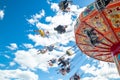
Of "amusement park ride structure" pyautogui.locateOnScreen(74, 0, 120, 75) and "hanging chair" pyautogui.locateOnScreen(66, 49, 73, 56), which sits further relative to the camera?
"hanging chair" pyautogui.locateOnScreen(66, 49, 73, 56)

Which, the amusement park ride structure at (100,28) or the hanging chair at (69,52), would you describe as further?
the hanging chair at (69,52)

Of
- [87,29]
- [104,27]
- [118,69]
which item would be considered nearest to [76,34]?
[87,29]

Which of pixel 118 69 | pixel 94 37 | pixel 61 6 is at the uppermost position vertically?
pixel 61 6

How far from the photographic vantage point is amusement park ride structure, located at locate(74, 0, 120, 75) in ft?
47.3

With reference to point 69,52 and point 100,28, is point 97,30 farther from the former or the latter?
point 69,52

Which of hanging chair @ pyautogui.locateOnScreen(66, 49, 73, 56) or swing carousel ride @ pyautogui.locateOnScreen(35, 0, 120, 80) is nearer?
swing carousel ride @ pyautogui.locateOnScreen(35, 0, 120, 80)

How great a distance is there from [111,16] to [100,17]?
0.71 meters

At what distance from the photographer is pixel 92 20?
15492 mm

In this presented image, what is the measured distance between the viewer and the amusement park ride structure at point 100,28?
47.3 ft

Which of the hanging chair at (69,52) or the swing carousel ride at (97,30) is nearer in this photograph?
the swing carousel ride at (97,30)

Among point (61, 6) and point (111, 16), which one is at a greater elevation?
point (61, 6)

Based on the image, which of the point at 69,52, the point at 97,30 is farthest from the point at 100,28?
the point at 69,52

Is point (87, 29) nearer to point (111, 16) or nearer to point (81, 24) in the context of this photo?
point (81, 24)

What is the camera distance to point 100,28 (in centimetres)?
1603
